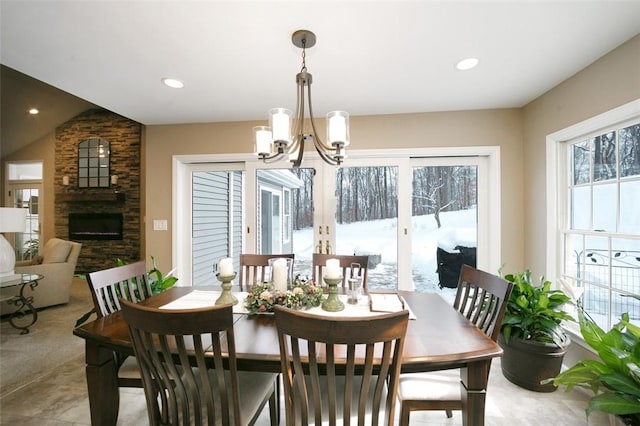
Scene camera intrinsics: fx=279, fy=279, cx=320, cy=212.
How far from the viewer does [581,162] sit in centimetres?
245

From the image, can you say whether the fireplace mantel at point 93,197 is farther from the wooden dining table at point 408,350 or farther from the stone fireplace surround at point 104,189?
the wooden dining table at point 408,350

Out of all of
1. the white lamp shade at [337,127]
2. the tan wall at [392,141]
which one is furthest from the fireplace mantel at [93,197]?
the white lamp shade at [337,127]

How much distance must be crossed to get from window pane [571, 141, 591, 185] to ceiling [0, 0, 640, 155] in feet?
2.01

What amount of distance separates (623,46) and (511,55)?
67 cm

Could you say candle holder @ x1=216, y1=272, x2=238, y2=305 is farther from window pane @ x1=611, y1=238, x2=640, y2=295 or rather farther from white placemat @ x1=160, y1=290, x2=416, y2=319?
window pane @ x1=611, y1=238, x2=640, y2=295

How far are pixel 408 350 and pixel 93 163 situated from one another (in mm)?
6342

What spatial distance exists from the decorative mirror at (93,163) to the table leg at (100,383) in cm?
481

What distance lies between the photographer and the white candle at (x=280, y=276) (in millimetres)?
1720

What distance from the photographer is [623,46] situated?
1890mm

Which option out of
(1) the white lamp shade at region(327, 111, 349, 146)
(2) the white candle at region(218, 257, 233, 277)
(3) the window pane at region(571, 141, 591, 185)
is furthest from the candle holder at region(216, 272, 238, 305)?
(3) the window pane at region(571, 141, 591, 185)

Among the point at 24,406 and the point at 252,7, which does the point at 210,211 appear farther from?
the point at 252,7

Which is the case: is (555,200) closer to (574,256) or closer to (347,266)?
(574,256)

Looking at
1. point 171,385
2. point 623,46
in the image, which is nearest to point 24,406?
point 171,385

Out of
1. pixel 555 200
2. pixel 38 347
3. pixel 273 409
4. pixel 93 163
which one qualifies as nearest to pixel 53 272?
pixel 38 347
